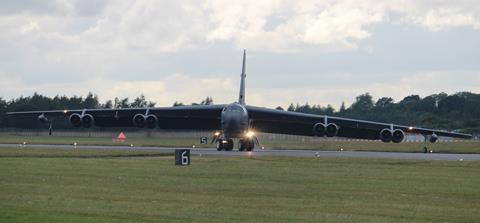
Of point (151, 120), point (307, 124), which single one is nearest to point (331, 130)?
point (307, 124)

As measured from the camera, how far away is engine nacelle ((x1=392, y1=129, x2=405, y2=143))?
64750mm

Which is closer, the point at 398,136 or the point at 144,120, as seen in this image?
the point at 398,136

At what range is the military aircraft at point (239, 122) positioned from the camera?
205 ft

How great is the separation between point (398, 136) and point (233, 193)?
43234 millimetres

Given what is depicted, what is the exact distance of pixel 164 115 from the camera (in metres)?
71.1

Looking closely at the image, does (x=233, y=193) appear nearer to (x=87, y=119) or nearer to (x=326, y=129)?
(x=326, y=129)

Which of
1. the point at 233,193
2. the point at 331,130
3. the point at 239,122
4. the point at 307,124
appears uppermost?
the point at 307,124

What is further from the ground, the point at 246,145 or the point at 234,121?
the point at 234,121

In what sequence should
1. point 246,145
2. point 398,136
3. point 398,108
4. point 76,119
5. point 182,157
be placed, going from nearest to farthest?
point 182,157, point 246,145, point 398,136, point 76,119, point 398,108

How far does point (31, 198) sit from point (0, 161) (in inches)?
681

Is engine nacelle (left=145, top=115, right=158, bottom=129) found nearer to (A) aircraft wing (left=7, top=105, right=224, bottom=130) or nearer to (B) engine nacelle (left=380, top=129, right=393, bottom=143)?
(A) aircraft wing (left=7, top=105, right=224, bottom=130)

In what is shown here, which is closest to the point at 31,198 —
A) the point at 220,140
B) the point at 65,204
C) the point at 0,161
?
the point at 65,204

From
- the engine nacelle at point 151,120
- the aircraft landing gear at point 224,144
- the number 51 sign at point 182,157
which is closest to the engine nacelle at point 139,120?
the engine nacelle at point 151,120

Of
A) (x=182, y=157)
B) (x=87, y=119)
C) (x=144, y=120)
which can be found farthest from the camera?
(x=87, y=119)
